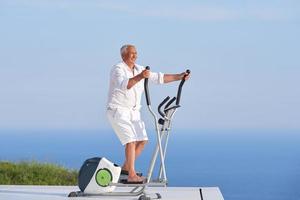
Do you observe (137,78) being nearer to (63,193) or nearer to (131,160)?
(131,160)

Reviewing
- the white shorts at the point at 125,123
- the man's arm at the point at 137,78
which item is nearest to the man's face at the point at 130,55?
the man's arm at the point at 137,78

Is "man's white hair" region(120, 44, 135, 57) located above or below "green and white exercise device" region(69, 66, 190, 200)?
above

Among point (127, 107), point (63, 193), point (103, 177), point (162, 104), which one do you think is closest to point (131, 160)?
point (103, 177)

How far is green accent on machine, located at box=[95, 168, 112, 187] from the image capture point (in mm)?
7246

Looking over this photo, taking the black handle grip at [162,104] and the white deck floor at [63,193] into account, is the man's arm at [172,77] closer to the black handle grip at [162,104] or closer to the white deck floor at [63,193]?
the black handle grip at [162,104]

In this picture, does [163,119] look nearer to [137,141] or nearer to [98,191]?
[137,141]

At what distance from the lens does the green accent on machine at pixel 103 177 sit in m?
7.25

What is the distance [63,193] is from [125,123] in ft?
3.66

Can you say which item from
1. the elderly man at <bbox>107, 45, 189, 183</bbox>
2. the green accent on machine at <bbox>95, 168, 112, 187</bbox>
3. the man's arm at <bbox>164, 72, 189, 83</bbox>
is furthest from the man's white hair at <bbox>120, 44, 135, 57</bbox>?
the green accent on machine at <bbox>95, 168, 112, 187</bbox>

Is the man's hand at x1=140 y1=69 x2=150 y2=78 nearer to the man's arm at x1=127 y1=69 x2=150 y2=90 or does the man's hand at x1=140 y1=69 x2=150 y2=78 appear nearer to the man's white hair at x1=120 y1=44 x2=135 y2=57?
the man's arm at x1=127 y1=69 x2=150 y2=90

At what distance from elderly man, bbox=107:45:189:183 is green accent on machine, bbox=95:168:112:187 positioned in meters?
0.22

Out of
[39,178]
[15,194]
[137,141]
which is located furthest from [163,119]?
[39,178]

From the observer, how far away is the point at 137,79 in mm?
6957

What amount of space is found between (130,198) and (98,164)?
46 centimetres
